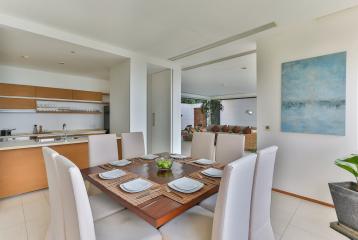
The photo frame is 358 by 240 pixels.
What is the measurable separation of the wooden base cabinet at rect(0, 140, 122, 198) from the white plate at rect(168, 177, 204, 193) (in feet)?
8.20

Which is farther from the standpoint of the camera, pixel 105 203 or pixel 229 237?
pixel 105 203

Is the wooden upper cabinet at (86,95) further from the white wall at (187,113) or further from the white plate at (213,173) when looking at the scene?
the white wall at (187,113)

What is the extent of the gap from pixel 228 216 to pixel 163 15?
248 centimetres

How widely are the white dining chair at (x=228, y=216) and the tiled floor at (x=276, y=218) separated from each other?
1007 millimetres

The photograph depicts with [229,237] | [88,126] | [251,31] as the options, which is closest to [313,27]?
[251,31]

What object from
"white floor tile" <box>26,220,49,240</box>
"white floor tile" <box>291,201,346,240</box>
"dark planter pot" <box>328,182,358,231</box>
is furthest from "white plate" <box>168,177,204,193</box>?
"white floor tile" <box>26,220,49,240</box>

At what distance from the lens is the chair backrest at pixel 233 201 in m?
1.09

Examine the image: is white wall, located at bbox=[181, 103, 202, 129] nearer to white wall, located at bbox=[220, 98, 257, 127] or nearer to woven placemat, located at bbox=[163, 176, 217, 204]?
white wall, located at bbox=[220, 98, 257, 127]

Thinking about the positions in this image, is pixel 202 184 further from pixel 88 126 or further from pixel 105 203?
pixel 88 126

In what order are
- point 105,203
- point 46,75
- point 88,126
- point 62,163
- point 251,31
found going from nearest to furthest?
point 62,163
point 105,203
point 251,31
point 46,75
point 88,126

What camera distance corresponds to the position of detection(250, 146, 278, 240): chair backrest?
142cm

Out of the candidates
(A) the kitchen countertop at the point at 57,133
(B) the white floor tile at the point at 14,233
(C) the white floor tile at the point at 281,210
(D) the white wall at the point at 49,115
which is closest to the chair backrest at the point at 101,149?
(B) the white floor tile at the point at 14,233

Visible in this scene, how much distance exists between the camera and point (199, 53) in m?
3.95

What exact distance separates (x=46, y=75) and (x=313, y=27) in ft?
19.7
